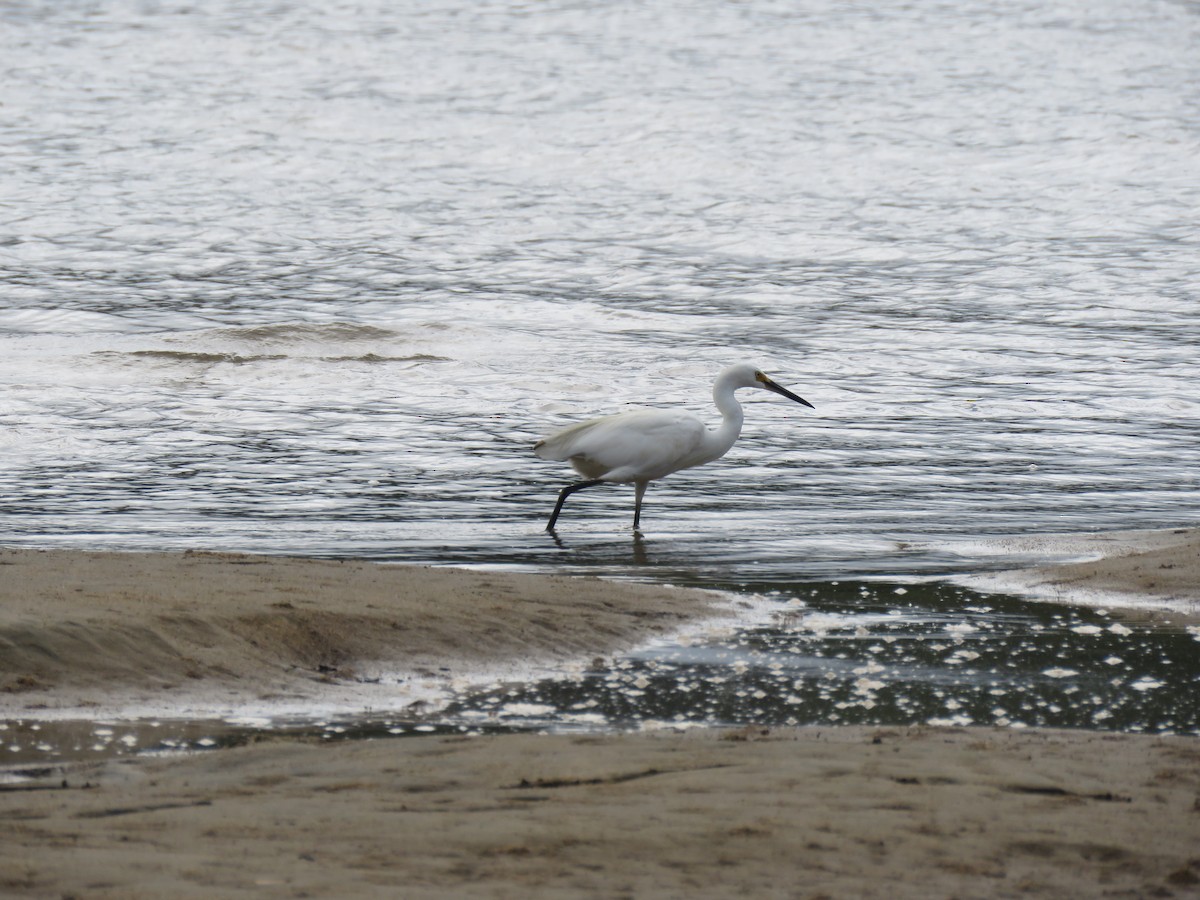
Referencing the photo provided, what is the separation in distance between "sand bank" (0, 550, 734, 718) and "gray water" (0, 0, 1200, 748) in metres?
0.52

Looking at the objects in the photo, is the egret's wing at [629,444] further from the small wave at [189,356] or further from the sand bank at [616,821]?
the small wave at [189,356]

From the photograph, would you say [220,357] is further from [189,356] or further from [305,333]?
[305,333]

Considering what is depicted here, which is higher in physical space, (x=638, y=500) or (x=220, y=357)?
(x=638, y=500)

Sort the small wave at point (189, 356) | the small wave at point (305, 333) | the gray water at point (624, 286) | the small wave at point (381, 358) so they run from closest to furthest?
the gray water at point (624, 286) → the small wave at point (189, 356) → the small wave at point (381, 358) → the small wave at point (305, 333)

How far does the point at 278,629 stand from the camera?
21.7ft

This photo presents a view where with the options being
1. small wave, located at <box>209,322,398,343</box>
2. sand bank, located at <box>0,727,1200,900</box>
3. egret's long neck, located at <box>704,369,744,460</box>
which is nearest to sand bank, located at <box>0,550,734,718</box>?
sand bank, located at <box>0,727,1200,900</box>

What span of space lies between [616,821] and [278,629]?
2.59 m

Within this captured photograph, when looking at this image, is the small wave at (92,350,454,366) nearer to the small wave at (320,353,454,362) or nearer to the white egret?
the small wave at (320,353,454,362)

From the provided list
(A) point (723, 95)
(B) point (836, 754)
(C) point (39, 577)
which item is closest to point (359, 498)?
(C) point (39, 577)

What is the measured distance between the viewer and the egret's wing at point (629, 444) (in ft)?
36.3

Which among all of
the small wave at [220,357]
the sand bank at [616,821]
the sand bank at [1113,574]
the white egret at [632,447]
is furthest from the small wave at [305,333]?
the sand bank at [616,821]

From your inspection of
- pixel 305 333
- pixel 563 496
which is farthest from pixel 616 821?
pixel 305 333

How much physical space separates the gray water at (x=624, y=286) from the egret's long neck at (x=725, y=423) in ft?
1.45

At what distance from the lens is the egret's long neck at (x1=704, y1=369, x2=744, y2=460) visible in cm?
1163
